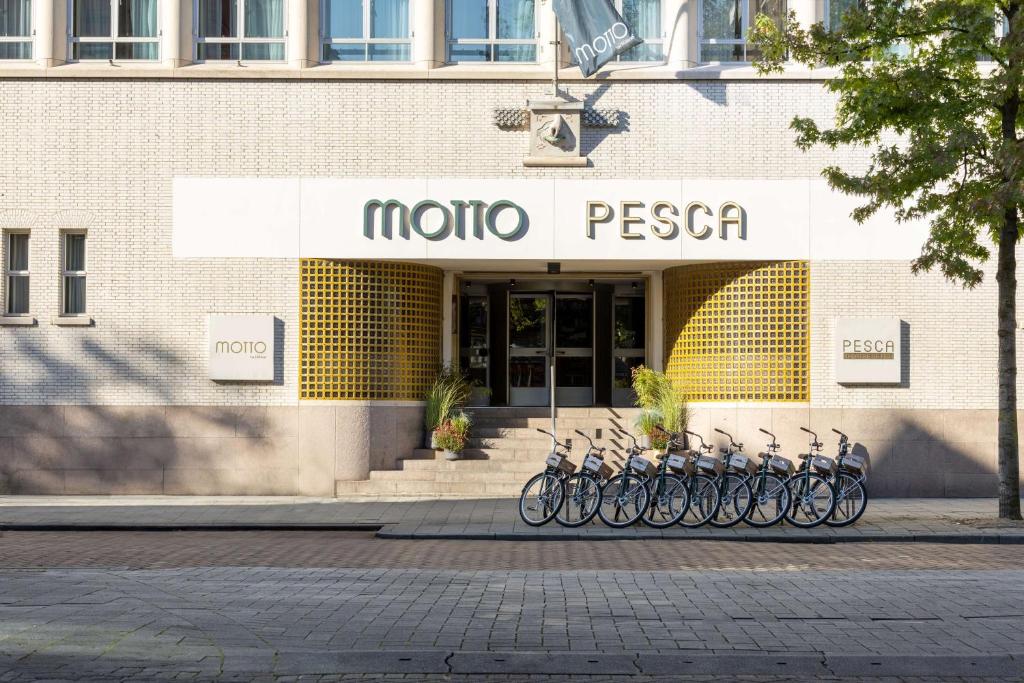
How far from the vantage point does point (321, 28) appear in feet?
71.1

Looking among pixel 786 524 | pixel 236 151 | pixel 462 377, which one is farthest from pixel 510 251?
pixel 786 524

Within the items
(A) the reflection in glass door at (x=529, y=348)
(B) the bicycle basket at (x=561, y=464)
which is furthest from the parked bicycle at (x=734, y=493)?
(A) the reflection in glass door at (x=529, y=348)

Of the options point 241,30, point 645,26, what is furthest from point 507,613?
point 241,30

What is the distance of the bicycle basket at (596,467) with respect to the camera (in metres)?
16.5

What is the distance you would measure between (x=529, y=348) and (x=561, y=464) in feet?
27.4

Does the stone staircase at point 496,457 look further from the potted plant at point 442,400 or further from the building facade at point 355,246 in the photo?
the potted plant at point 442,400

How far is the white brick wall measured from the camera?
21.0 m

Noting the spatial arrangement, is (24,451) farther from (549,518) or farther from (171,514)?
(549,518)

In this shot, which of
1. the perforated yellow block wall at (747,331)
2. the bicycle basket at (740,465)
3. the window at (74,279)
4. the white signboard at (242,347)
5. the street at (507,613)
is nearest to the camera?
the street at (507,613)

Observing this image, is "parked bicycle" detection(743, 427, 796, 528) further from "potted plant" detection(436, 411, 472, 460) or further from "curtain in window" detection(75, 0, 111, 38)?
"curtain in window" detection(75, 0, 111, 38)

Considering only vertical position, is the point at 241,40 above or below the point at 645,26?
below

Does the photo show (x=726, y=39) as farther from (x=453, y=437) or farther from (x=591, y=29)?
(x=453, y=437)

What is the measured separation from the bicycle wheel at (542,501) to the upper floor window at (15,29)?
12214 mm

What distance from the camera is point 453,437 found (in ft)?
69.4
